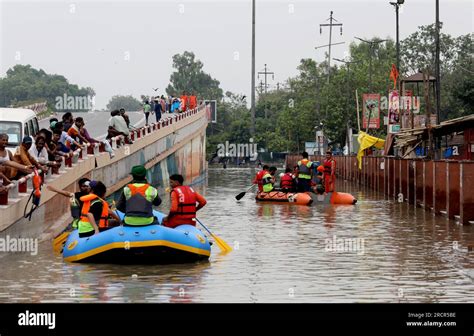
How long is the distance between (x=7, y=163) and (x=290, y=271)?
6.21 meters

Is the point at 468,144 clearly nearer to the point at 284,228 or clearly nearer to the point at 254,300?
the point at 284,228

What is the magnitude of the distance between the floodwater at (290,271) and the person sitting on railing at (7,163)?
5.48ft

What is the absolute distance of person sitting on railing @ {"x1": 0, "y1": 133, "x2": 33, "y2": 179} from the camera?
2312 cm

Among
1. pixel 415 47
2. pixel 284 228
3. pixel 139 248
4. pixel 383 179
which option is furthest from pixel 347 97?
pixel 139 248

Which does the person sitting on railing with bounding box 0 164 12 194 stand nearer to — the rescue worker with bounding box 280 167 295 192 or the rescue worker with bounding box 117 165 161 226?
the rescue worker with bounding box 117 165 161 226

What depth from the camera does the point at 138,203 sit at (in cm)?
2081

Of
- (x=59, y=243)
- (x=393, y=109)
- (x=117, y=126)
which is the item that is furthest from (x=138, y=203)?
(x=393, y=109)

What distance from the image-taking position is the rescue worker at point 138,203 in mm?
20812

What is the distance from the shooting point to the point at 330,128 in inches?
4862

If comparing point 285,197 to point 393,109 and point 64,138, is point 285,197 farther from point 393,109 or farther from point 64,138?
point 393,109

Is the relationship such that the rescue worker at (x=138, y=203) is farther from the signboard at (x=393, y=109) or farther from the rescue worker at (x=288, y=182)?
the signboard at (x=393, y=109)

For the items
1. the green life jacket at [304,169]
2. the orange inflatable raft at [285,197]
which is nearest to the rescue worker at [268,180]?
the orange inflatable raft at [285,197]
